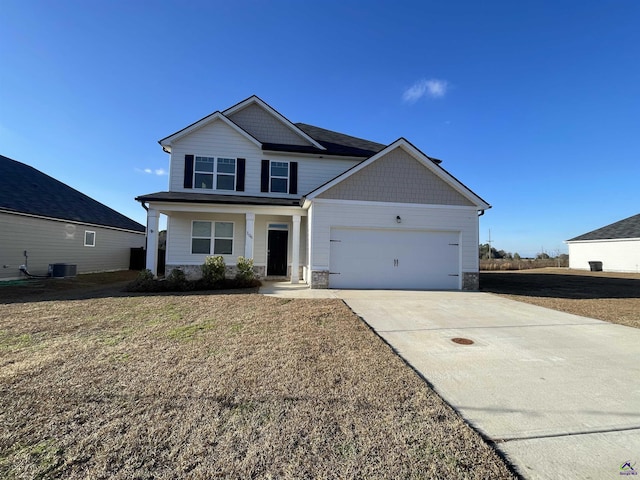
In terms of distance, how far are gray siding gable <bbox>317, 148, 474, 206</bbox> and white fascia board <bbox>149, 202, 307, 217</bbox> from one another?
2.11 meters

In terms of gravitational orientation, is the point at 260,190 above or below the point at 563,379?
above

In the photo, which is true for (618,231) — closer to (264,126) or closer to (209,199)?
(264,126)

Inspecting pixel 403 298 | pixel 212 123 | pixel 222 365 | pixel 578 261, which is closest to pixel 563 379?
pixel 222 365

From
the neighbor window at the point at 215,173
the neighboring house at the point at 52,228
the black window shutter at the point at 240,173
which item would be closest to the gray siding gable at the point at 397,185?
the black window shutter at the point at 240,173

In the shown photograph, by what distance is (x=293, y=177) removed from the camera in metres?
13.8

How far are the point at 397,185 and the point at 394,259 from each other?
271 centimetres

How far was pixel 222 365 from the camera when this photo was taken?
3582mm

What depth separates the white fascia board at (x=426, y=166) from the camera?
34.7 feet

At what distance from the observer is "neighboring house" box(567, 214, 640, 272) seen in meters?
21.3

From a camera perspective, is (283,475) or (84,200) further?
Result: (84,200)

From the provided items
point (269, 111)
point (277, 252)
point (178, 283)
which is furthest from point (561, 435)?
point (269, 111)

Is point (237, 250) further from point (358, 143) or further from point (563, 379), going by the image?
point (563, 379)

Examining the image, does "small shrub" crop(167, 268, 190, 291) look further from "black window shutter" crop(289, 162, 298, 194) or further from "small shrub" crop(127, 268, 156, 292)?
"black window shutter" crop(289, 162, 298, 194)

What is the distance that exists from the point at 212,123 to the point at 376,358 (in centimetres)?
1290
